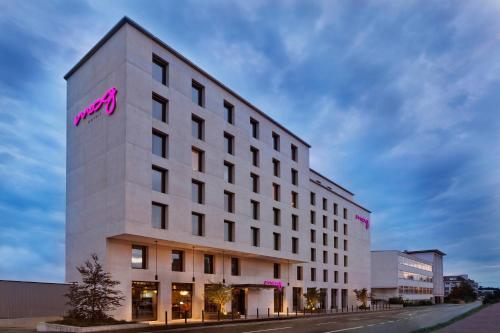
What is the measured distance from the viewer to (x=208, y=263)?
138ft

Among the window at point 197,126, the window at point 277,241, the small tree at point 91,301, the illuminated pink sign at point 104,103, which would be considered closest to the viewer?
the small tree at point 91,301

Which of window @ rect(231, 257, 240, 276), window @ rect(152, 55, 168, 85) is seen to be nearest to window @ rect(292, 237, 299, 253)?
window @ rect(231, 257, 240, 276)

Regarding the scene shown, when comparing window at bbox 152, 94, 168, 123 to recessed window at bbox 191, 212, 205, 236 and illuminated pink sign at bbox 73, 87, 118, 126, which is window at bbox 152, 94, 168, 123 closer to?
illuminated pink sign at bbox 73, 87, 118, 126

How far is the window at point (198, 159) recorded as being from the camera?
133 feet

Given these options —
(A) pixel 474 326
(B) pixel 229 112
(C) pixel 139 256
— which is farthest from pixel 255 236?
(A) pixel 474 326

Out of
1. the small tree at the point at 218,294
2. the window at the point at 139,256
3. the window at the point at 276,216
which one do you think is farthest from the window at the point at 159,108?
the window at the point at 276,216

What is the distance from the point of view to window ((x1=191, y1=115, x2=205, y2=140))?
4084 cm

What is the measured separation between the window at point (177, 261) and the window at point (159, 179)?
557 centimetres

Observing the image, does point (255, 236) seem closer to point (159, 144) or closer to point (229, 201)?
point (229, 201)

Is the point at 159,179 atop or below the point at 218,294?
atop

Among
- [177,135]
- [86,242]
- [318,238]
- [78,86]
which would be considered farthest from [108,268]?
[318,238]

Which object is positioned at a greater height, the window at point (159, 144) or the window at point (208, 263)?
the window at point (159, 144)

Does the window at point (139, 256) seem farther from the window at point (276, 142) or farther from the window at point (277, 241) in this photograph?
the window at point (276, 142)

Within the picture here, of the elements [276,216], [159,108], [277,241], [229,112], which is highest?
[229,112]
